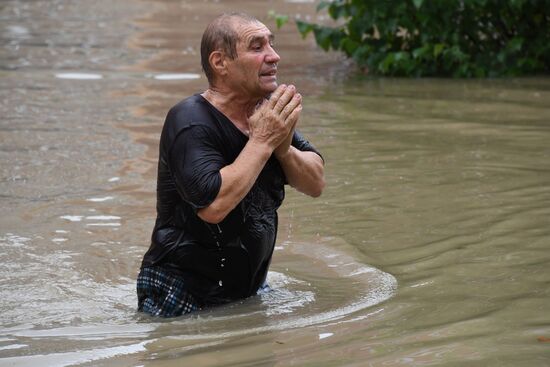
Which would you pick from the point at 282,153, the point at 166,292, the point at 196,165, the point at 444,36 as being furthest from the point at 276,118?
the point at 444,36

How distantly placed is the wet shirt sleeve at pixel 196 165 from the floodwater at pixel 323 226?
581 millimetres

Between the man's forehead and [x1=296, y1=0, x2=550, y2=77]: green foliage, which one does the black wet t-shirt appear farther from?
[x1=296, y1=0, x2=550, y2=77]: green foliage

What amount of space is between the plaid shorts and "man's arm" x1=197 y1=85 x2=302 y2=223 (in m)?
0.44

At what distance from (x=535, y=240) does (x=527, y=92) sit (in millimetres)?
4912

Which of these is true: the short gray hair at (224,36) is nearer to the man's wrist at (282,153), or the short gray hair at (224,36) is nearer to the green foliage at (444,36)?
the man's wrist at (282,153)

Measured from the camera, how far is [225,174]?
4438 mm

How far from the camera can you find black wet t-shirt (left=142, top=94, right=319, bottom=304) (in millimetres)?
4512

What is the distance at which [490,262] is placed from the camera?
5.54 metres

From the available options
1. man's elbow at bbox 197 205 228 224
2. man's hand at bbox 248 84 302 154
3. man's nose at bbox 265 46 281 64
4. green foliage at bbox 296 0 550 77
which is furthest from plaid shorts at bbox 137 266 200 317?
green foliage at bbox 296 0 550 77

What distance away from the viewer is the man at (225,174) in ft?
14.7

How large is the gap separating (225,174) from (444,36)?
7.40 m

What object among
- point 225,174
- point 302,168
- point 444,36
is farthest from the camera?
point 444,36

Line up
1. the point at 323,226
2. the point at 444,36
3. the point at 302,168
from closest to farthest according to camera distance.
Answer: the point at 302,168 → the point at 323,226 → the point at 444,36

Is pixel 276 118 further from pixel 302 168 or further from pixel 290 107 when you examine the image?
pixel 302 168
